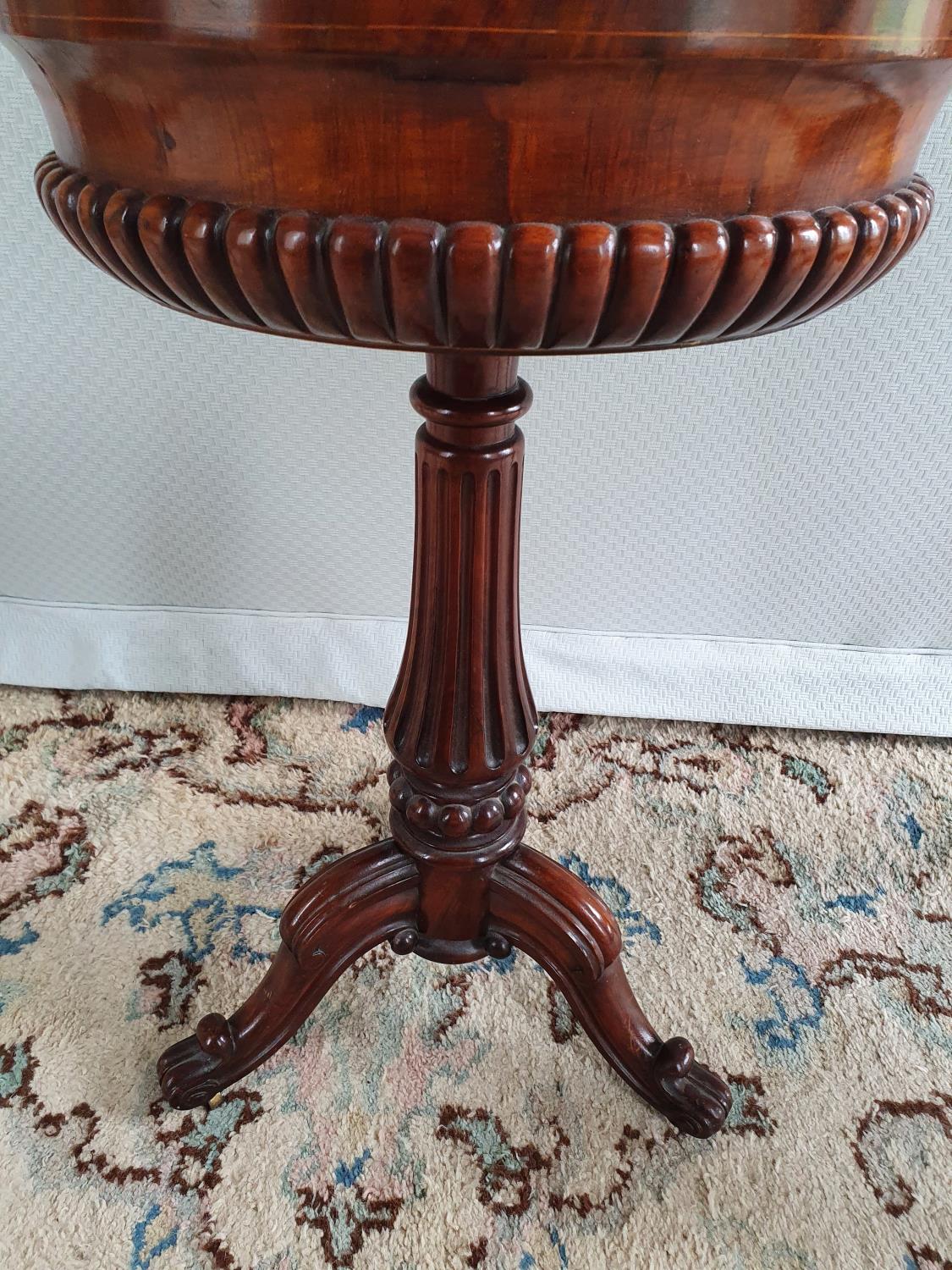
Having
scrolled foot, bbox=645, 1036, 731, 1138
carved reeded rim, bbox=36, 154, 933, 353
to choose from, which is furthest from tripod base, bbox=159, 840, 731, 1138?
carved reeded rim, bbox=36, 154, 933, 353

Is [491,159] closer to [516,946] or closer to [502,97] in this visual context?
[502,97]

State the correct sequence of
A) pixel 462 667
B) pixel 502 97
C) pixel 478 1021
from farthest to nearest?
pixel 478 1021, pixel 462 667, pixel 502 97

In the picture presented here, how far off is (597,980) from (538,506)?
0.49m

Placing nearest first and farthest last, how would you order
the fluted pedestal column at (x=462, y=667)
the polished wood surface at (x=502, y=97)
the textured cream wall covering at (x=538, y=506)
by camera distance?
the polished wood surface at (x=502, y=97), the fluted pedestal column at (x=462, y=667), the textured cream wall covering at (x=538, y=506)

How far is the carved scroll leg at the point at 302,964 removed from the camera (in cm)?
61

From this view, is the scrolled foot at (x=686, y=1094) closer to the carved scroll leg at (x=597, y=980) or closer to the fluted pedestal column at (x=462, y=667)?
the carved scroll leg at (x=597, y=980)

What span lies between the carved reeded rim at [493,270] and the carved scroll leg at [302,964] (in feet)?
1.25

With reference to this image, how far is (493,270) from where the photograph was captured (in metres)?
0.30

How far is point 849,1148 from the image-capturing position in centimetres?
61

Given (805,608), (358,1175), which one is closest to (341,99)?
(358,1175)

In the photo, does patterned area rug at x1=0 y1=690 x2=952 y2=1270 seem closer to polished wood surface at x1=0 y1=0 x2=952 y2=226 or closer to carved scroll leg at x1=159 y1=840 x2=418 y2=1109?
carved scroll leg at x1=159 y1=840 x2=418 y2=1109

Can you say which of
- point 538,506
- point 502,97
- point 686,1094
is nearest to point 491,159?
→ point 502,97

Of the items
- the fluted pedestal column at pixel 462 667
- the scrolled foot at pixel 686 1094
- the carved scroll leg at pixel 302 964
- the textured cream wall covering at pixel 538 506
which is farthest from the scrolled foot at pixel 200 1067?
the textured cream wall covering at pixel 538 506

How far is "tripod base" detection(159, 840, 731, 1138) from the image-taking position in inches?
24.0
